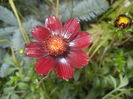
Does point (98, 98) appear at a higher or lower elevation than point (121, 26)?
lower

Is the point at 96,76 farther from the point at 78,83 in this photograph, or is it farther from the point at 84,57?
the point at 84,57

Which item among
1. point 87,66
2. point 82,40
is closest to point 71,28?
point 82,40

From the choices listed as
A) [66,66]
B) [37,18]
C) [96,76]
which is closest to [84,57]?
[66,66]

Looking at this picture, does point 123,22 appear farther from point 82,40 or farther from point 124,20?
point 82,40

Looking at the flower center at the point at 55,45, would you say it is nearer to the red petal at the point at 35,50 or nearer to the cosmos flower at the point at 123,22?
the red petal at the point at 35,50

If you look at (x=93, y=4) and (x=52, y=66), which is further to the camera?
(x=93, y=4)

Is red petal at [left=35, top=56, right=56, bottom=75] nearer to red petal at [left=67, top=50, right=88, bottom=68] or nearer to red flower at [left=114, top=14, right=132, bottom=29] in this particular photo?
red petal at [left=67, top=50, right=88, bottom=68]

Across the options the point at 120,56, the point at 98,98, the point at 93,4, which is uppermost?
the point at 93,4
